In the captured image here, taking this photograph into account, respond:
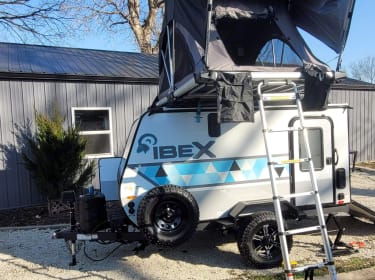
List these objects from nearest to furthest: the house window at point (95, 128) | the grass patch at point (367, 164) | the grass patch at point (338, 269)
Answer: the grass patch at point (338, 269) < the house window at point (95, 128) < the grass patch at point (367, 164)

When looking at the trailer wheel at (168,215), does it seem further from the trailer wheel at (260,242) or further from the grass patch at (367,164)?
the grass patch at (367,164)

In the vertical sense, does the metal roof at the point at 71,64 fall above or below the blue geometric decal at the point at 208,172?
above

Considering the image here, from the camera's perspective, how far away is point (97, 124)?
10.2 metres

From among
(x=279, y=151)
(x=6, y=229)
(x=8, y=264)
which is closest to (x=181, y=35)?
(x=279, y=151)

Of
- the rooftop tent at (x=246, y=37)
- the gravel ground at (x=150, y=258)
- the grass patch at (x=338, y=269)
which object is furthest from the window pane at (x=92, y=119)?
the grass patch at (x=338, y=269)

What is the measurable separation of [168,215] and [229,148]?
1.25 m

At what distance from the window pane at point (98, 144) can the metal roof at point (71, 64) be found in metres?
1.59

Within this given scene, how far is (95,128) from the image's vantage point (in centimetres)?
1007

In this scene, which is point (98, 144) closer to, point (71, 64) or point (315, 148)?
point (71, 64)

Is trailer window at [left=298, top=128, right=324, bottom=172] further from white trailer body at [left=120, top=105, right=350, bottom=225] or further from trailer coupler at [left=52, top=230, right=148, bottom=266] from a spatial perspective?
trailer coupler at [left=52, top=230, right=148, bottom=266]

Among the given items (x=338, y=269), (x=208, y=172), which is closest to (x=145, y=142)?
(x=208, y=172)

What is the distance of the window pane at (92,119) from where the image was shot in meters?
9.91

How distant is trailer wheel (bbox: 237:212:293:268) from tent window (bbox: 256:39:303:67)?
2.01m

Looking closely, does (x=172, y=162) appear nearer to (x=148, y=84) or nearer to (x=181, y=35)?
(x=181, y=35)
